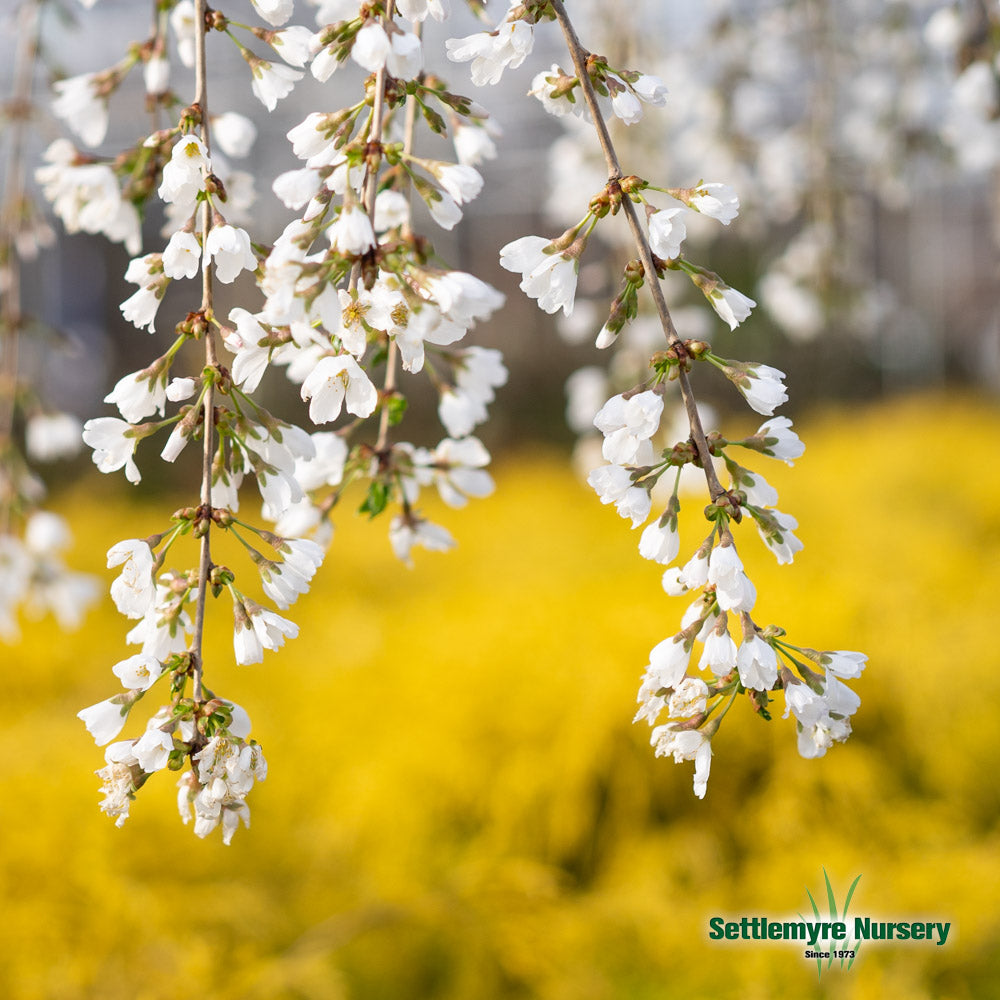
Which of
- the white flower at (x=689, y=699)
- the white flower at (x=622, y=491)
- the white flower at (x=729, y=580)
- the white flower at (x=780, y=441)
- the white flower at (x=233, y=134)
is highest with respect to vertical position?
the white flower at (x=233, y=134)

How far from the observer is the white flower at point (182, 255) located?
717mm

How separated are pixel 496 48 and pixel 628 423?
0.30 meters

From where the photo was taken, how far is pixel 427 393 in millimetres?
6918

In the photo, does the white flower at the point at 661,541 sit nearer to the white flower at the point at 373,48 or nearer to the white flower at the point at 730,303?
the white flower at the point at 730,303

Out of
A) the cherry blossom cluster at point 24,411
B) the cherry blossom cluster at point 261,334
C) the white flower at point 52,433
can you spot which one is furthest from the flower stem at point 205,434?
the white flower at point 52,433

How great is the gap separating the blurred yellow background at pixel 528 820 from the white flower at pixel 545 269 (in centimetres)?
137

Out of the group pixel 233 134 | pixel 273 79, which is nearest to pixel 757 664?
pixel 273 79

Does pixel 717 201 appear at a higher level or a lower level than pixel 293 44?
lower

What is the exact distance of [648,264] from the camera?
0.66 m

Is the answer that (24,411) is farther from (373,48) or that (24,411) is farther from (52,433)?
(373,48)

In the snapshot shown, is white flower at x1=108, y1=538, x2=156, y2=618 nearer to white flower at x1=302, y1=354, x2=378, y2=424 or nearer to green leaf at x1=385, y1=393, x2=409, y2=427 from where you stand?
white flower at x1=302, y1=354, x2=378, y2=424

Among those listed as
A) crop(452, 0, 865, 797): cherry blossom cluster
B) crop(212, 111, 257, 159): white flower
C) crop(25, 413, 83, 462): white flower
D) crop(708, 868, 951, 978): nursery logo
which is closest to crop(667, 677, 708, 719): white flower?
crop(452, 0, 865, 797): cherry blossom cluster

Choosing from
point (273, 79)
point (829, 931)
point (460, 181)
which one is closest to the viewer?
point (460, 181)

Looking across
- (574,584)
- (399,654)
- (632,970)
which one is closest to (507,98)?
(574,584)
